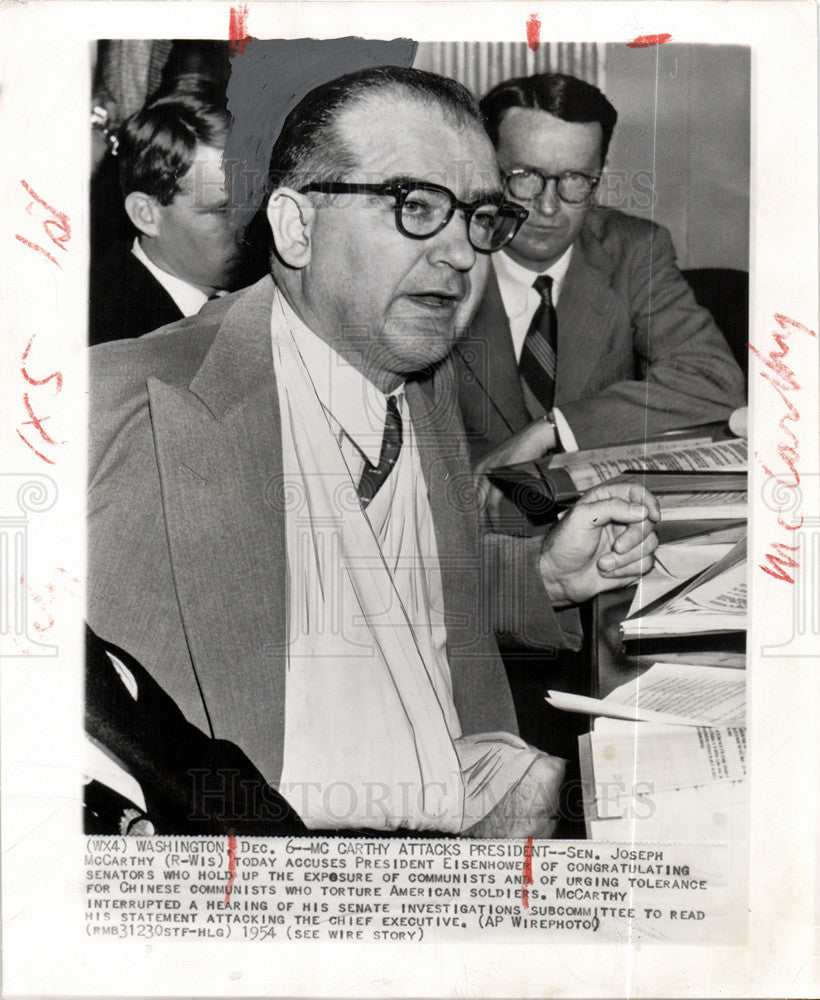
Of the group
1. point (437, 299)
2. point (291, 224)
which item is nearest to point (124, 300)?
point (291, 224)

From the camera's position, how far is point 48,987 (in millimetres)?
1584

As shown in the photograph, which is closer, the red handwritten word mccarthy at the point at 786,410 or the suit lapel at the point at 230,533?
the suit lapel at the point at 230,533

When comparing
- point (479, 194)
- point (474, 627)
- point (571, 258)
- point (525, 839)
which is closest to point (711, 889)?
point (525, 839)

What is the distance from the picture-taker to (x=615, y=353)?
1.63 metres

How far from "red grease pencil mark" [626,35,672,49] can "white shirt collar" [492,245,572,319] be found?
0.41 meters

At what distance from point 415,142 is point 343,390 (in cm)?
47

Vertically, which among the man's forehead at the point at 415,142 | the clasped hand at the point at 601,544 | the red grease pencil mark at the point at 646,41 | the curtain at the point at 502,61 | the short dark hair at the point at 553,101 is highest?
the red grease pencil mark at the point at 646,41

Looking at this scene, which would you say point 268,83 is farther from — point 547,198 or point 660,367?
point 660,367

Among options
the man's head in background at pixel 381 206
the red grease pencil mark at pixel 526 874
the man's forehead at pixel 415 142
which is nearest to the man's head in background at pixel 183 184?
the man's head in background at pixel 381 206

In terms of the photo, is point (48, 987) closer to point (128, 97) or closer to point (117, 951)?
point (117, 951)

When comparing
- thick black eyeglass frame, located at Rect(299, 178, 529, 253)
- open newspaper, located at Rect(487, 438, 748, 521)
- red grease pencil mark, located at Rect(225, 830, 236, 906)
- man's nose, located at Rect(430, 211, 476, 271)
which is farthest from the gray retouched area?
red grease pencil mark, located at Rect(225, 830, 236, 906)

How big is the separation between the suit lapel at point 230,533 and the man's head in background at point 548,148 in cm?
59

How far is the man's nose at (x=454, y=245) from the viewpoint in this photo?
158cm

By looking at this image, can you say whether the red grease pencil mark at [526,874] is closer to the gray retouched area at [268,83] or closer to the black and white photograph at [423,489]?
the black and white photograph at [423,489]
